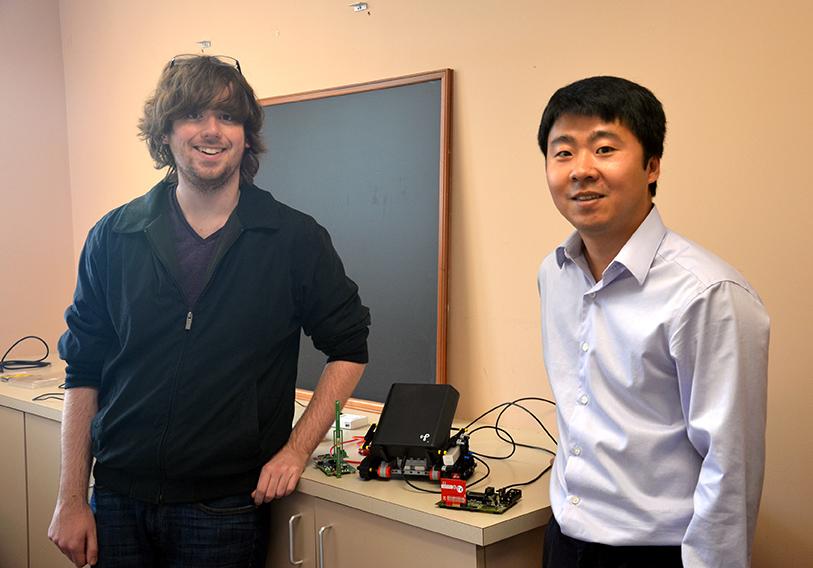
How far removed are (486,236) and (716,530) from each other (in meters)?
1.31

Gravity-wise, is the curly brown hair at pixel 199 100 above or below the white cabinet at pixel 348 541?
above

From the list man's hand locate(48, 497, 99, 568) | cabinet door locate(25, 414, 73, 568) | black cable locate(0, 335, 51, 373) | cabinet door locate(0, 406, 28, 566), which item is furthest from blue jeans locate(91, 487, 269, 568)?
black cable locate(0, 335, 51, 373)

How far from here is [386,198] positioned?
8.84ft

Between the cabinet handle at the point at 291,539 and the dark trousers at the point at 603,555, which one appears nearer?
the dark trousers at the point at 603,555

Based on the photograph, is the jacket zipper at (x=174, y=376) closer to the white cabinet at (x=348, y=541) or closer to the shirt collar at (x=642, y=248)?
the white cabinet at (x=348, y=541)

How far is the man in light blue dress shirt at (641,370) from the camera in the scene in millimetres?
1323

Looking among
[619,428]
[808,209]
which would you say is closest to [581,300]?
[619,428]

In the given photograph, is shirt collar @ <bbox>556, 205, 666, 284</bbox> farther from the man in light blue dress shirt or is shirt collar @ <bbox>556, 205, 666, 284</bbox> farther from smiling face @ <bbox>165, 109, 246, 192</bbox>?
smiling face @ <bbox>165, 109, 246, 192</bbox>

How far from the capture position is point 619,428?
1.45 meters

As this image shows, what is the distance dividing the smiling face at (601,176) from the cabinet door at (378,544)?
2.29 feet

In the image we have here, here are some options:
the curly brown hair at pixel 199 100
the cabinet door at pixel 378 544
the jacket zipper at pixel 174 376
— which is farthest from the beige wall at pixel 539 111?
the jacket zipper at pixel 174 376

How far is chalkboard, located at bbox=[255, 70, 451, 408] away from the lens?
2.57 meters

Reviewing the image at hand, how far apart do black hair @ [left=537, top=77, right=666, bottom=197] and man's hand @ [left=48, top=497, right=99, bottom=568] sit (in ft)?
4.68

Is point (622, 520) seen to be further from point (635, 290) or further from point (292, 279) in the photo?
point (292, 279)
